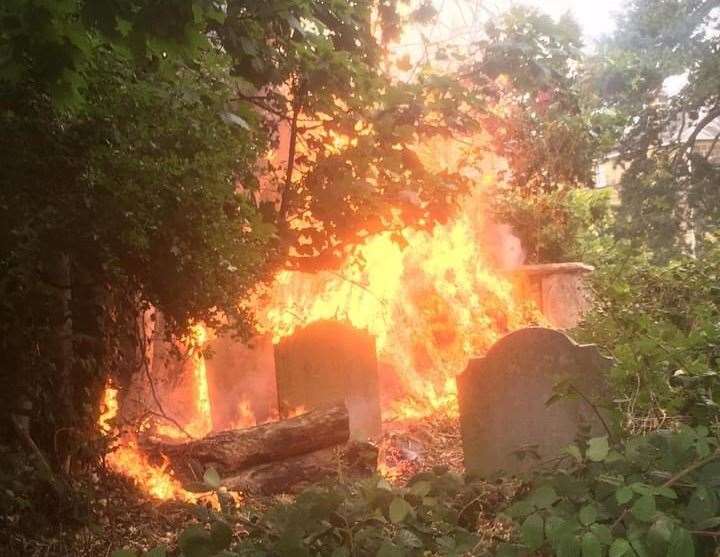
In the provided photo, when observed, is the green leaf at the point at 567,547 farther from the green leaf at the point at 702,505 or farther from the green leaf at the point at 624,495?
the green leaf at the point at 702,505

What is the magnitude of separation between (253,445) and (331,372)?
2448 millimetres

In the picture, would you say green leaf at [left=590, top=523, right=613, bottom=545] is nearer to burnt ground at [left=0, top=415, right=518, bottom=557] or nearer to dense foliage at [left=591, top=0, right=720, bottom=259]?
burnt ground at [left=0, top=415, right=518, bottom=557]

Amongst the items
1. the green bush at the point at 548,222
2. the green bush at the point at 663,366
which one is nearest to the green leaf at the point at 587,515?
the green bush at the point at 663,366

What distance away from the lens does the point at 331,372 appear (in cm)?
927

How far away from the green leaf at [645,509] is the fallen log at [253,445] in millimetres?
5209

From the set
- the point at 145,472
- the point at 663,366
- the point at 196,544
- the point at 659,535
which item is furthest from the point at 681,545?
the point at 145,472

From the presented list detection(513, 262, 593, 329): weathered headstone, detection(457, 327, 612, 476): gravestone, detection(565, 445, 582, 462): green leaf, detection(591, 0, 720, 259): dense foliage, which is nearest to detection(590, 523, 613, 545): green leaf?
detection(565, 445, 582, 462): green leaf

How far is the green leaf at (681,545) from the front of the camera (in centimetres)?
204

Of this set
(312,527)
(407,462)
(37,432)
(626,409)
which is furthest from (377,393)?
(312,527)

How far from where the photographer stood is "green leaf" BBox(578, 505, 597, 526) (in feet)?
7.55

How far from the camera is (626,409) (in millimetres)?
4211

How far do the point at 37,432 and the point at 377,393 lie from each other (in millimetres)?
4858

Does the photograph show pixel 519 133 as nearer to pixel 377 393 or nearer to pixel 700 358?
pixel 377 393

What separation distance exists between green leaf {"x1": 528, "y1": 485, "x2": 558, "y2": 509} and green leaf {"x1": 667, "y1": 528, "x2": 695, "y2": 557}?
0.47 m
